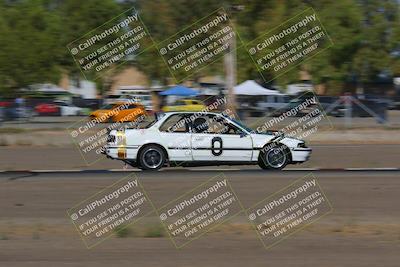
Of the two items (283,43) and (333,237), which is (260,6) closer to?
(283,43)

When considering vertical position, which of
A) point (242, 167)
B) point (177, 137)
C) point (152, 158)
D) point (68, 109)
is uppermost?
point (68, 109)

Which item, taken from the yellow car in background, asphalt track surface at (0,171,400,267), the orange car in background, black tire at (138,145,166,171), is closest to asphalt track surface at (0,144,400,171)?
black tire at (138,145,166,171)

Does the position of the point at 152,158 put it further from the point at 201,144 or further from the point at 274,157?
the point at 274,157

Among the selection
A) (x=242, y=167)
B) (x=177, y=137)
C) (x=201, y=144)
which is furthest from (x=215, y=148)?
(x=242, y=167)

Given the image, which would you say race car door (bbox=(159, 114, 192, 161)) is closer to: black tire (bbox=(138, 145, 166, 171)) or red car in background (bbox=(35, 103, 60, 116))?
black tire (bbox=(138, 145, 166, 171))

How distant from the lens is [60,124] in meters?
26.1

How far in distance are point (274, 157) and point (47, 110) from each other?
46.3ft

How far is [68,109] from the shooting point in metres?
30.6

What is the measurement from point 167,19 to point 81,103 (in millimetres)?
21506

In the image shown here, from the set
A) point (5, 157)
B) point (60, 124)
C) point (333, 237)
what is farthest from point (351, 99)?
point (333, 237)

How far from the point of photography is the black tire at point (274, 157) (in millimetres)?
15453

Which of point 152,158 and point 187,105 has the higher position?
point 187,105

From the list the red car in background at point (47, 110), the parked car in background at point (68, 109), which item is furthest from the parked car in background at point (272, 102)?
the red car in background at point (47, 110)

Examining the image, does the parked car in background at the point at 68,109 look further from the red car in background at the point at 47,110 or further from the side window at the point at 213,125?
the side window at the point at 213,125
